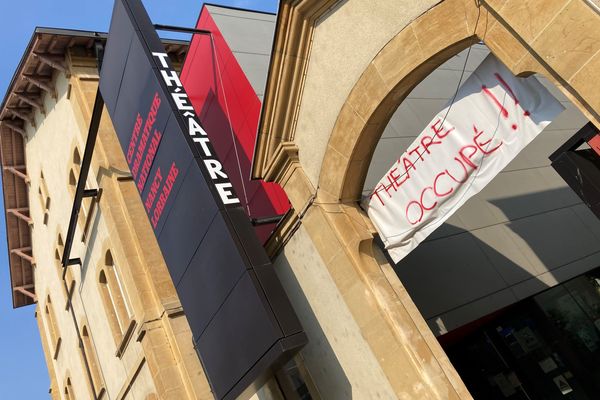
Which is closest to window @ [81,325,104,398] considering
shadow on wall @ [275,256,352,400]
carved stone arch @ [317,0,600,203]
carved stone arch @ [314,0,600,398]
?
shadow on wall @ [275,256,352,400]

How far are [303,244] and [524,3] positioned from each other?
4.88 meters

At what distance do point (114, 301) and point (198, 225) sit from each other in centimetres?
754

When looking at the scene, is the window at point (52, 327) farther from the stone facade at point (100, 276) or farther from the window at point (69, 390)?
the window at point (69, 390)

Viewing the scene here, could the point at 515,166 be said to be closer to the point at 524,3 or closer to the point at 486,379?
the point at 486,379

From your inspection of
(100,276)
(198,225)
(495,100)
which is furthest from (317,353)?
(100,276)

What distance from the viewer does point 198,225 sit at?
8195mm

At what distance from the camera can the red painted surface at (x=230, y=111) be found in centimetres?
1055

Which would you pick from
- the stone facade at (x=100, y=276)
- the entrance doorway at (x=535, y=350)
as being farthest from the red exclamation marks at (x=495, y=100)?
the stone facade at (x=100, y=276)

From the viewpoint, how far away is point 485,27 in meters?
5.17

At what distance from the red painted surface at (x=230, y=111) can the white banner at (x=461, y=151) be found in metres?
2.88

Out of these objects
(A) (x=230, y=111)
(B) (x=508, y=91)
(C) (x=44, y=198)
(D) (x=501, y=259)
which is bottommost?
(D) (x=501, y=259)

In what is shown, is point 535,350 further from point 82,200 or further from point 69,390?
point 69,390

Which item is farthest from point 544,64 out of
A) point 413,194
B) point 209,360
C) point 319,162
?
point 209,360

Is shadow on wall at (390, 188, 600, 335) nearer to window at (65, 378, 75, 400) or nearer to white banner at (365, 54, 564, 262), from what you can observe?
white banner at (365, 54, 564, 262)
